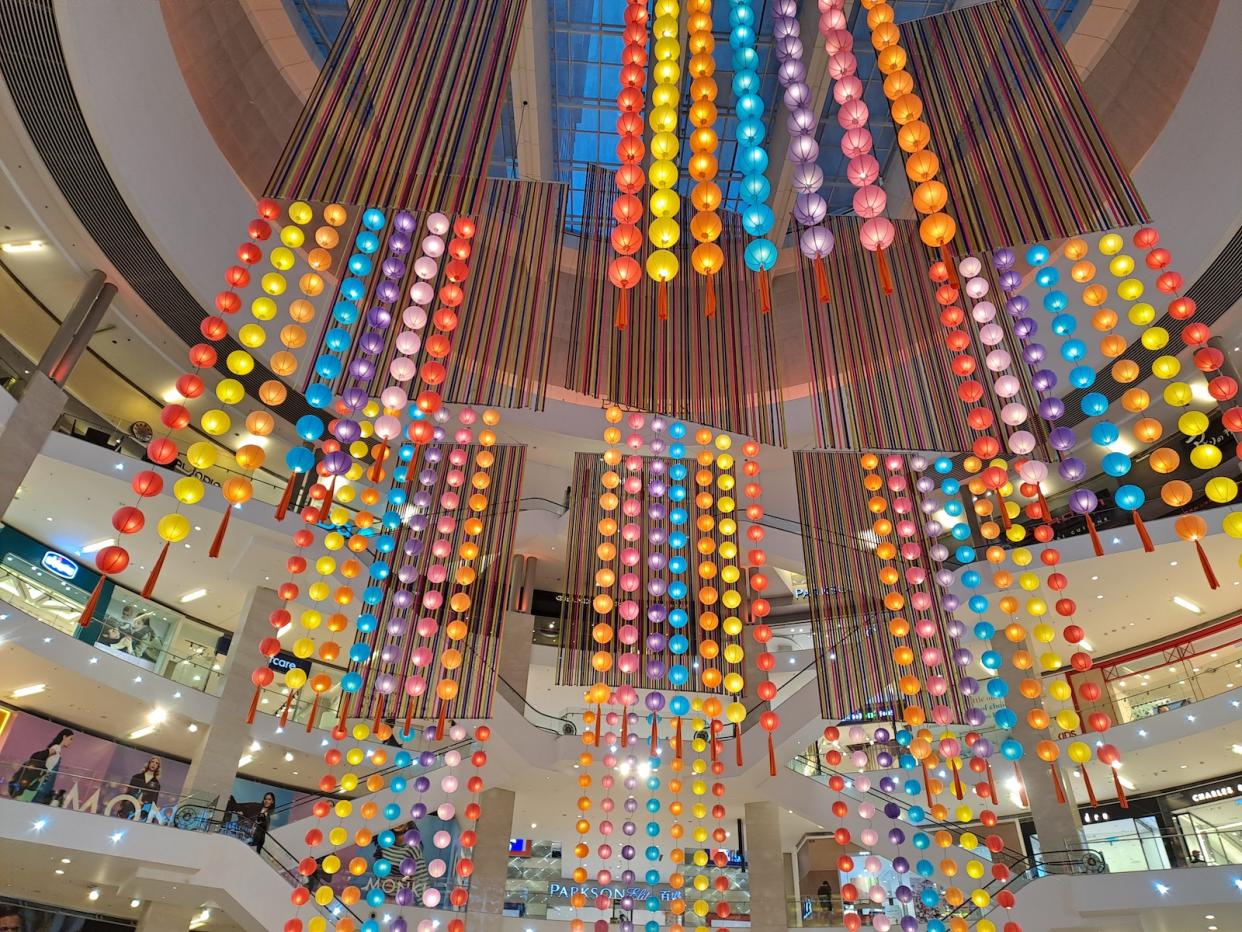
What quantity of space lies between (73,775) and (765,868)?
1060cm

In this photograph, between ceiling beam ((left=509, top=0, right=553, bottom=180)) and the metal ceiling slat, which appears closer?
the metal ceiling slat

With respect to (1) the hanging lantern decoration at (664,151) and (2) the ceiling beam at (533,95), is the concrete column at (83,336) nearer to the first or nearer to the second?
(2) the ceiling beam at (533,95)

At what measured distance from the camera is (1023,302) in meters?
7.25

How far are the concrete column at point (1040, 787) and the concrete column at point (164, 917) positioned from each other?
37.5ft

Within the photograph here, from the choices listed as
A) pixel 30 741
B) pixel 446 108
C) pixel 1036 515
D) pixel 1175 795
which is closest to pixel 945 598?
pixel 1036 515

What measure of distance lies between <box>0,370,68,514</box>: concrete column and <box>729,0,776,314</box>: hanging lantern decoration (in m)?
8.05

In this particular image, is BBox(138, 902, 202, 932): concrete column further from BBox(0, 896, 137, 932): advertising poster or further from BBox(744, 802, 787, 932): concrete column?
BBox(744, 802, 787, 932): concrete column

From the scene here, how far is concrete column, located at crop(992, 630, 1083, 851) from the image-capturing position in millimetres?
12039

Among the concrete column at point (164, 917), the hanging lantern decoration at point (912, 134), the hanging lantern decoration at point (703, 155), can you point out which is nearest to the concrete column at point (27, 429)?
the concrete column at point (164, 917)

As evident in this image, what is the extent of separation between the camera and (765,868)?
14.3 m

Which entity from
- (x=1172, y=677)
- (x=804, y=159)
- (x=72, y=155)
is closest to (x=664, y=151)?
(x=804, y=159)

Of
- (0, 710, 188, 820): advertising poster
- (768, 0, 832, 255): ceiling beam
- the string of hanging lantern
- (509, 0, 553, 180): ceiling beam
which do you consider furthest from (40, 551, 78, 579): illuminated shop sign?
the string of hanging lantern

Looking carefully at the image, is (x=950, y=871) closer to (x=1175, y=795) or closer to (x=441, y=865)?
(x=441, y=865)

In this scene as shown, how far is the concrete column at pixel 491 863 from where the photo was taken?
1346 centimetres
